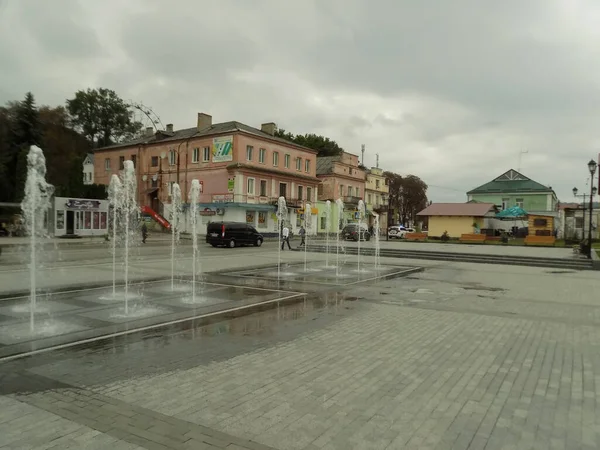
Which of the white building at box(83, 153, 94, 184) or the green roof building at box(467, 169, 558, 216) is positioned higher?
the white building at box(83, 153, 94, 184)

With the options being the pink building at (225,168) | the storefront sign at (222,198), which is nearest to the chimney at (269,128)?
the pink building at (225,168)

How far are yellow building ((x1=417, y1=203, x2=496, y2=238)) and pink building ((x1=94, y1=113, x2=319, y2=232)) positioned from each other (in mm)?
15676

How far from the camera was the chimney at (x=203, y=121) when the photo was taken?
4919 centimetres

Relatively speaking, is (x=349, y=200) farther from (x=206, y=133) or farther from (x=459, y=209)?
(x=206, y=133)

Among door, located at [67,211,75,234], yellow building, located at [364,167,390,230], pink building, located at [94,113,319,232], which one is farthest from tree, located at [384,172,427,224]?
door, located at [67,211,75,234]

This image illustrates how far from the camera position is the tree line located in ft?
151

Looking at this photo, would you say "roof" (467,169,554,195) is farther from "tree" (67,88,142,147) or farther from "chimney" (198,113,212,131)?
"tree" (67,88,142,147)

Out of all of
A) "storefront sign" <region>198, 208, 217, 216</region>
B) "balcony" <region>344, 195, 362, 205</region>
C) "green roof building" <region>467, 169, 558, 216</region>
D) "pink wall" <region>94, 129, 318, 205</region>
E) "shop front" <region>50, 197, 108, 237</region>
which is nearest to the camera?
"shop front" <region>50, 197, 108, 237</region>

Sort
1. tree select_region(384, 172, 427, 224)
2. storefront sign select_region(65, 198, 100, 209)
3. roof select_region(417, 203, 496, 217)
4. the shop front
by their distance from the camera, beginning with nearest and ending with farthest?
1. the shop front
2. storefront sign select_region(65, 198, 100, 209)
3. roof select_region(417, 203, 496, 217)
4. tree select_region(384, 172, 427, 224)

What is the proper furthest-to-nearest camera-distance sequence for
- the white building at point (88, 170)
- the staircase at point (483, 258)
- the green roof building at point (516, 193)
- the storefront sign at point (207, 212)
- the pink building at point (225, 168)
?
1. the green roof building at point (516, 193)
2. the white building at point (88, 170)
3. the storefront sign at point (207, 212)
4. the pink building at point (225, 168)
5. the staircase at point (483, 258)

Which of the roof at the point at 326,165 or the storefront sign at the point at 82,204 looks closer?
the storefront sign at the point at 82,204

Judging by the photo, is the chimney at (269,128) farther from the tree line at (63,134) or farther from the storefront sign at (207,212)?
the tree line at (63,134)

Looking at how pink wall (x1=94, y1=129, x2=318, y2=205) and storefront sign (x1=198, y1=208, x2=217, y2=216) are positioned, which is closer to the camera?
pink wall (x1=94, y1=129, x2=318, y2=205)

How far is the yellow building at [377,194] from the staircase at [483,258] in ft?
128
